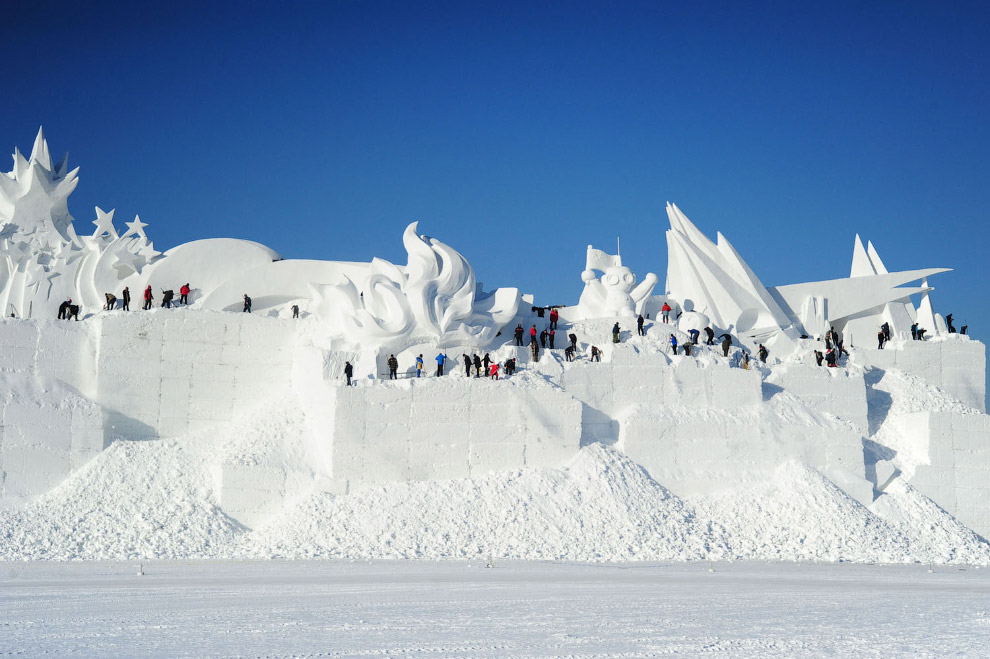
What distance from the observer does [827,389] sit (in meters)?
33.1

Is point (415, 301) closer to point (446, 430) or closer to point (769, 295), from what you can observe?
point (446, 430)

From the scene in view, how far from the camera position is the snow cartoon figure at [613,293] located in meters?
35.2

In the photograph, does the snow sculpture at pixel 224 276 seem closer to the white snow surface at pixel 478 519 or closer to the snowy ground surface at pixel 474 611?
the white snow surface at pixel 478 519

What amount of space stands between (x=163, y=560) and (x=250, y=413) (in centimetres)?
739

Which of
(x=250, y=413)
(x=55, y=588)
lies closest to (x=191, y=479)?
(x=250, y=413)

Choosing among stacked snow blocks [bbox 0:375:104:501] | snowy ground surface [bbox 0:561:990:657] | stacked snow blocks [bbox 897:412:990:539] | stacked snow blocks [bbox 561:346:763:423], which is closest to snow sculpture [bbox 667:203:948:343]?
stacked snow blocks [bbox 561:346:763:423]

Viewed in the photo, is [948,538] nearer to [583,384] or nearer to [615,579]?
[583,384]

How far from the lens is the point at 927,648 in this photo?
45.8 ft

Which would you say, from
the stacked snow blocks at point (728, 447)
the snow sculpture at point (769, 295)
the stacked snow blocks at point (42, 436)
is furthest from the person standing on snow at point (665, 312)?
the stacked snow blocks at point (42, 436)

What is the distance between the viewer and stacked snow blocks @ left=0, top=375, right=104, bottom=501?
2869 cm

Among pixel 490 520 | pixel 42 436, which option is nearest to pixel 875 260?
pixel 490 520

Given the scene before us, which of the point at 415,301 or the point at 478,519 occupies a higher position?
the point at 415,301

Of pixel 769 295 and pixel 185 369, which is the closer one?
pixel 185 369

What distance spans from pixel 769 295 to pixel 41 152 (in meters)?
23.0
